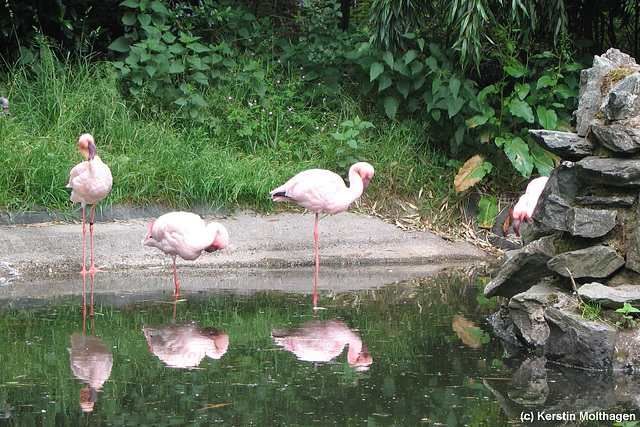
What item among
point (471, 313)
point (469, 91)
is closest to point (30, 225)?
point (471, 313)

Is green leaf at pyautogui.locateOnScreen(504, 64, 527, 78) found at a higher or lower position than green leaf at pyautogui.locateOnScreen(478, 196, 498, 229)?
higher

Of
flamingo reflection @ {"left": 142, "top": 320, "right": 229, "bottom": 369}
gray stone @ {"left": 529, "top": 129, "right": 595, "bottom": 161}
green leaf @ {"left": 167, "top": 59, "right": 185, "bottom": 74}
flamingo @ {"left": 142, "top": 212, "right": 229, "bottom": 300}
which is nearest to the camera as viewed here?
flamingo reflection @ {"left": 142, "top": 320, "right": 229, "bottom": 369}

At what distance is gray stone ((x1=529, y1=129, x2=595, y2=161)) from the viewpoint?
4.21 meters

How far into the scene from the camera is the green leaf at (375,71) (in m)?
8.27

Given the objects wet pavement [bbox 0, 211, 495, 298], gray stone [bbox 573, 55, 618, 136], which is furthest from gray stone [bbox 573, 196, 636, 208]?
wet pavement [bbox 0, 211, 495, 298]

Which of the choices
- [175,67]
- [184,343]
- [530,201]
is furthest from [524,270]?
[175,67]

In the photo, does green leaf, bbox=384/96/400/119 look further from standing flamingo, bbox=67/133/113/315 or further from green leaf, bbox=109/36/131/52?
standing flamingo, bbox=67/133/113/315

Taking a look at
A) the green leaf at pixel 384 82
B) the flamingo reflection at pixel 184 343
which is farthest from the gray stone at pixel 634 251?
the green leaf at pixel 384 82

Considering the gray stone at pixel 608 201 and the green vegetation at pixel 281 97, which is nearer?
the gray stone at pixel 608 201

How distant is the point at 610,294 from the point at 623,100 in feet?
3.39

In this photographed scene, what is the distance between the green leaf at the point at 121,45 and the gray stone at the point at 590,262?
6124 millimetres

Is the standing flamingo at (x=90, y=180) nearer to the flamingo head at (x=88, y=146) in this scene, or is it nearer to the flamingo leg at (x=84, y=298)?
the flamingo head at (x=88, y=146)

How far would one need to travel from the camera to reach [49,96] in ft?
26.6

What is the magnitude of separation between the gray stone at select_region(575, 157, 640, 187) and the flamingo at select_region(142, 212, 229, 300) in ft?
9.10
